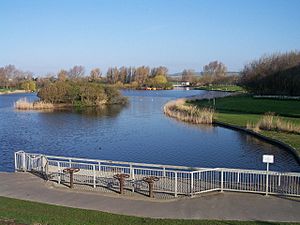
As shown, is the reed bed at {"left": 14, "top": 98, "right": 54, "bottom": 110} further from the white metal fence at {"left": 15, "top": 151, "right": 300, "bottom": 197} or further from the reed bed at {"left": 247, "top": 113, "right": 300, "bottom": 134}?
the white metal fence at {"left": 15, "top": 151, "right": 300, "bottom": 197}

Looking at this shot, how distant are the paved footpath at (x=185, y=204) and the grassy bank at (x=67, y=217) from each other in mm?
898

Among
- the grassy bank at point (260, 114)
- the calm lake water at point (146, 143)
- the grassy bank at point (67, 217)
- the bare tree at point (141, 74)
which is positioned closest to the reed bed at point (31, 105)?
the calm lake water at point (146, 143)

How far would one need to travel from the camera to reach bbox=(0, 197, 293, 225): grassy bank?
10719 mm

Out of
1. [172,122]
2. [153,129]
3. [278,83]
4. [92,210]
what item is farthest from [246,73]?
[92,210]

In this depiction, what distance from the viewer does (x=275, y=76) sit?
262ft

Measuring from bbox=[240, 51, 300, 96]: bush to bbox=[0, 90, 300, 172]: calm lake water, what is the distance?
34317mm

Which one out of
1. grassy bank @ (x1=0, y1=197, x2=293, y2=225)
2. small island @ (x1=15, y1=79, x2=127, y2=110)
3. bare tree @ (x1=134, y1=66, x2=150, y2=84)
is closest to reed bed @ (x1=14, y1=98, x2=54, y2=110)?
small island @ (x1=15, y1=79, x2=127, y2=110)

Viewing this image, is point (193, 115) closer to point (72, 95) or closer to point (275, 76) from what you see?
point (275, 76)

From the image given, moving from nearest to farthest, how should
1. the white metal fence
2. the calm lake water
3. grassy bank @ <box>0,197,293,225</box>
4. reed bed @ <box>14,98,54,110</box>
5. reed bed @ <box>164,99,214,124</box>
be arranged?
1. grassy bank @ <box>0,197,293,225</box>
2. the white metal fence
3. the calm lake water
4. reed bed @ <box>164,99,214,124</box>
5. reed bed @ <box>14,98,54,110</box>

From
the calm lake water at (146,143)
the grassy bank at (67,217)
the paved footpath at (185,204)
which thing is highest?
the grassy bank at (67,217)

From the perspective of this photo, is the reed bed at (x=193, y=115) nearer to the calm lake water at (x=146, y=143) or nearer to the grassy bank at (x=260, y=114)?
the grassy bank at (x=260, y=114)

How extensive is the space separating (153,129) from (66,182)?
1066 inches

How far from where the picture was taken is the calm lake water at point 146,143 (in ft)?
90.2

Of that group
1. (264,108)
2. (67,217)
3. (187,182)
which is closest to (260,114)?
(264,108)
